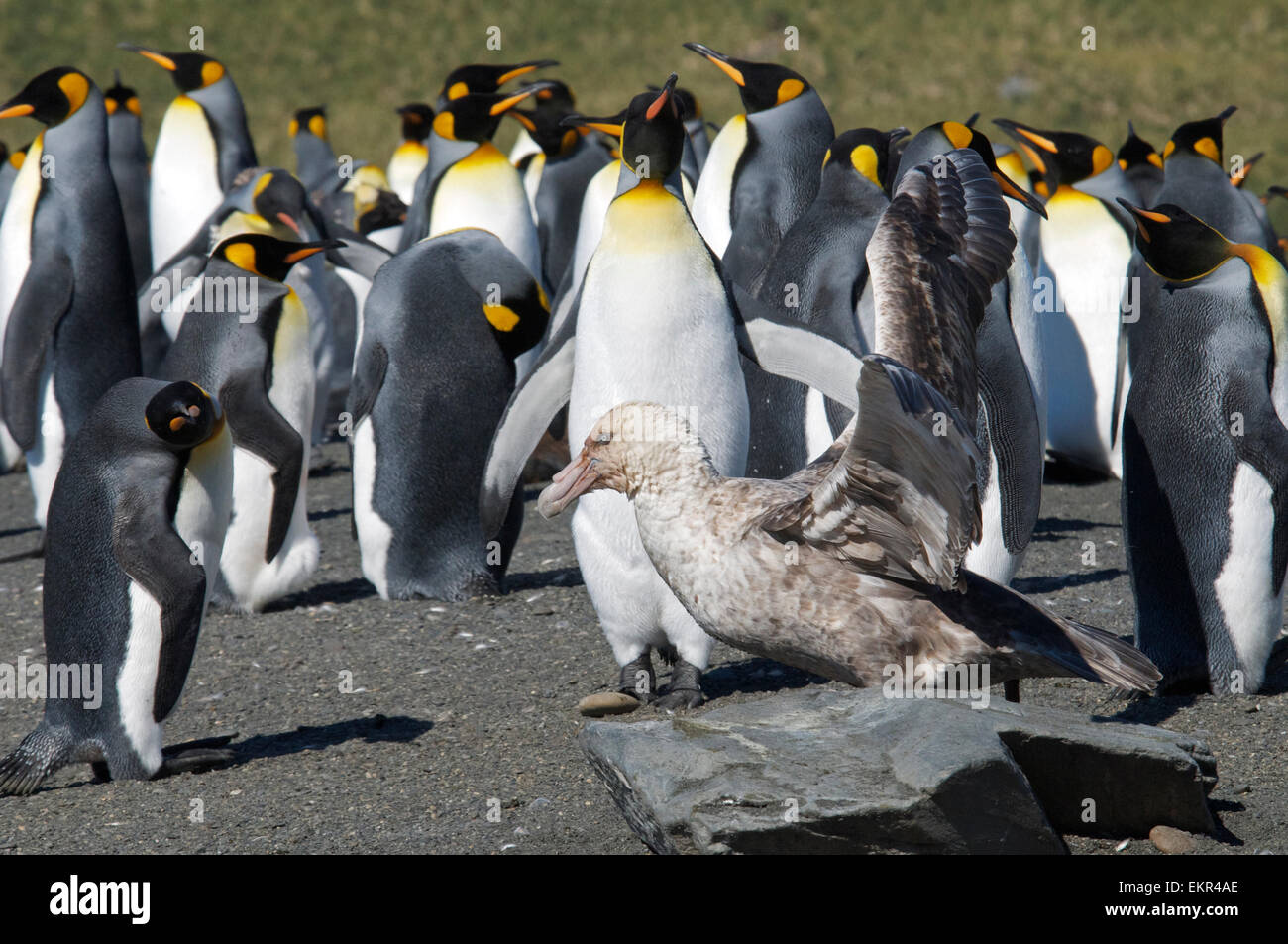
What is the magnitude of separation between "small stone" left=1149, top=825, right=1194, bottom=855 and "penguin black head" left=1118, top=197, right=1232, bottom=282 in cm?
187

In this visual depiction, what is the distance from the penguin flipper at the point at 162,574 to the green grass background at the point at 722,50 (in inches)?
953

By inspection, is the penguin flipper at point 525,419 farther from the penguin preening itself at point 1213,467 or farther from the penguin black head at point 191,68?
the penguin black head at point 191,68

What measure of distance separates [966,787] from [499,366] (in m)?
3.55

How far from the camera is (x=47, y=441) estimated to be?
694cm

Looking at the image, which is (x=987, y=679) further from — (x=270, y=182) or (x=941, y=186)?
(x=270, y=182)

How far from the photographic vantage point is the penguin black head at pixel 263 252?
5.72m

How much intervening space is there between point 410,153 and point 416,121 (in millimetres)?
316

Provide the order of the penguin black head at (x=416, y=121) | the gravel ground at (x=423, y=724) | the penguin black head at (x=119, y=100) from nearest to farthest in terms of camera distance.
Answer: the gravel ground at (x=423, y=724)
the penguin black head at (x=119, y=100)
the penguin black head at (x=416, y=121)

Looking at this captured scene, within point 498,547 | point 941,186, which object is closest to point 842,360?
point 941,186

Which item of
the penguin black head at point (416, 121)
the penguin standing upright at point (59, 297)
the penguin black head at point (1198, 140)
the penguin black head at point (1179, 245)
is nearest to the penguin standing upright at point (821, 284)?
the penguin black head at point (1179, 245)

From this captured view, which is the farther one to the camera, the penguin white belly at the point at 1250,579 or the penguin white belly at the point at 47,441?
the penguin white belly at the point at 47,441

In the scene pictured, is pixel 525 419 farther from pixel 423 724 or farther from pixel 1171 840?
pixel 1171 840

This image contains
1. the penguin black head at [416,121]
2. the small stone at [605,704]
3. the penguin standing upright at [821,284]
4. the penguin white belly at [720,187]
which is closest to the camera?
the small stone at [605,704]

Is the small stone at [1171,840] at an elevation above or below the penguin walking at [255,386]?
below
